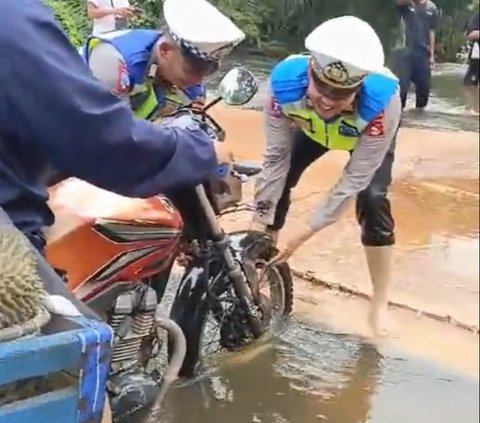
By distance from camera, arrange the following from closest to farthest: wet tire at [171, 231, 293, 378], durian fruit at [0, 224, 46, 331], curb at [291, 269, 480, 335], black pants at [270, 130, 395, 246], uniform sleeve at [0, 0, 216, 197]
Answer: durian fruit at [0, 224, 46, 331]
uniform sleeve at [0, 0, 216, 197]
wet tire at [171, 231, 293, 378]
curb at [291, 269, 480, 335]
black pants at [270, 130, 395, 246]

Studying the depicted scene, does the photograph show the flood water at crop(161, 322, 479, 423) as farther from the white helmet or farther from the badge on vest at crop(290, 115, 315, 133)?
the white helmet

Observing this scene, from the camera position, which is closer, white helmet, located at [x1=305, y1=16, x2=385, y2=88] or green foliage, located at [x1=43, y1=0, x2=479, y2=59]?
green foliage, located at [x1=43, y1=0, x2=479, y2=59]

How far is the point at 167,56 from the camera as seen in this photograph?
112 inches

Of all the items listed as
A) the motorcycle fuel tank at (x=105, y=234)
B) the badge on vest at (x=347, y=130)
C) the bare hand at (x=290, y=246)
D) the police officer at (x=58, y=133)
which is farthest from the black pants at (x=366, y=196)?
the police officer at (x=58, y=133)

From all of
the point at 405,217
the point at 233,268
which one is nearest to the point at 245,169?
the point at 233,268

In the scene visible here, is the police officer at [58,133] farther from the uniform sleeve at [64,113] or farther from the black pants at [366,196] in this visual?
the black pants at [366,196]

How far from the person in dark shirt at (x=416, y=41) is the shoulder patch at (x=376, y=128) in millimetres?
228

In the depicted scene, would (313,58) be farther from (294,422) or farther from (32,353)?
(32,353)

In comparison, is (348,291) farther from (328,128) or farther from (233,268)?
(233,268)

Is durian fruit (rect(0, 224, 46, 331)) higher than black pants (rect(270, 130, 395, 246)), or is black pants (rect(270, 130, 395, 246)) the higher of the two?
durian fruit (rect(0, 224, 46, 331))

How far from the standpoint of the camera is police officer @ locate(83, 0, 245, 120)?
273 centimetres

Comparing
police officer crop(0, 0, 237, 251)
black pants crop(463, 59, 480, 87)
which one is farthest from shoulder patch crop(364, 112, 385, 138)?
police officer crop(0, 0, 237, 251)

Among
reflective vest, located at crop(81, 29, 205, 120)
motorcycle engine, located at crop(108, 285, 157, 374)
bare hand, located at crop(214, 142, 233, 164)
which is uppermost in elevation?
bare hand, located at crop(214, 142, 233, 164)

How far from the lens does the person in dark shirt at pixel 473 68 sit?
1947 millimetres
